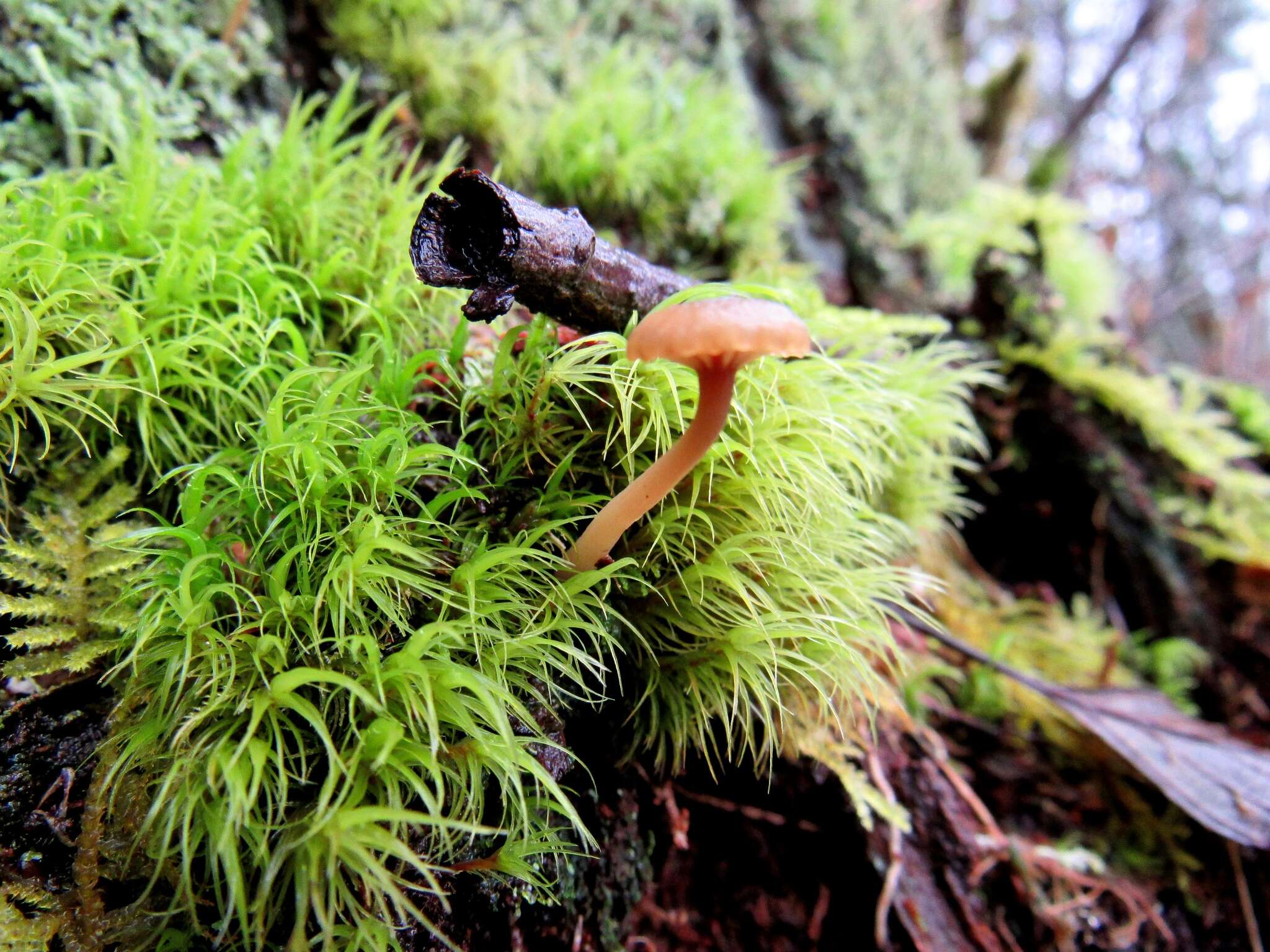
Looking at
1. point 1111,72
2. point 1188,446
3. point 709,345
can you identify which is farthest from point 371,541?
point 1111,72

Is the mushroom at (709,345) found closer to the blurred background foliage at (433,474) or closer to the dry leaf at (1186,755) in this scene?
the blurred background foliage at (433,474)

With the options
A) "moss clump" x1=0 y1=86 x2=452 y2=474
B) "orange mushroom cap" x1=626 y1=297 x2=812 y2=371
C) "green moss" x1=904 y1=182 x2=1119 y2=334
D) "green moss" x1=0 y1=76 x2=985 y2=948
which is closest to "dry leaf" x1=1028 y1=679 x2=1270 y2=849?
"green moss" x1=0 y1=76 x2=985 y2=948

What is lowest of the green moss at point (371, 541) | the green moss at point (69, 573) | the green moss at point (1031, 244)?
the green moss at point (69, 573)

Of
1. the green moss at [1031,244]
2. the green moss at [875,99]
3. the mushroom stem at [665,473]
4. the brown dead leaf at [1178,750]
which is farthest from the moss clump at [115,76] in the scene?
the green moss at [1031,244]

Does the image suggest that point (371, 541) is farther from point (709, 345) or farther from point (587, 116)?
point (587, 116)

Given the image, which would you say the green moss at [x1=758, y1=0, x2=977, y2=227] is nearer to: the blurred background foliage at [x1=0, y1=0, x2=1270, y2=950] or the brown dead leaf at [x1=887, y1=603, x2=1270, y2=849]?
the blurred background foliage at [x1=0, y1=0, x2=1270, y2=950]

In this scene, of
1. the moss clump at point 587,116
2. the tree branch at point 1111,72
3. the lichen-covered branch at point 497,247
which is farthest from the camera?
the tree branch at point 1111,72
